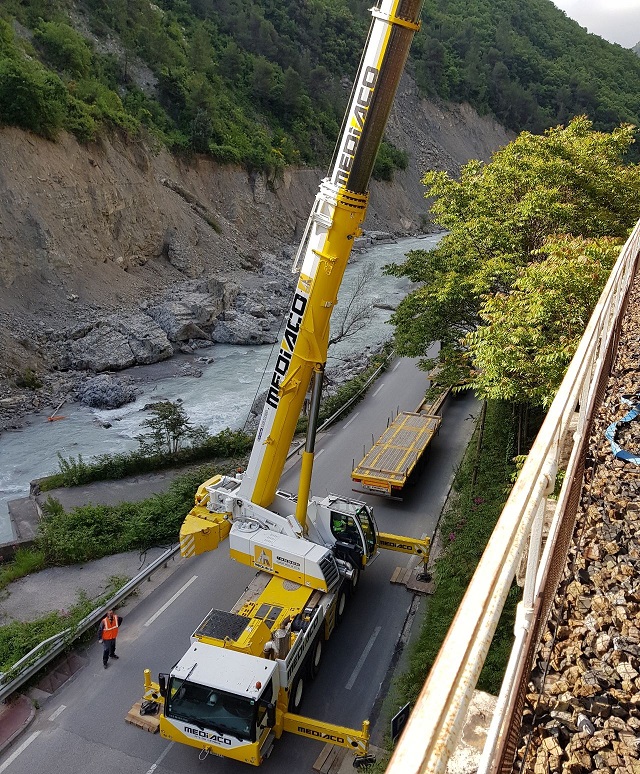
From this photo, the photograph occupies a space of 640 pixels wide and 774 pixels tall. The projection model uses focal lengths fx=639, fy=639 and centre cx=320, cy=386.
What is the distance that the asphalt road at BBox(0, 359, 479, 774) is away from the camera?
9.77 meters

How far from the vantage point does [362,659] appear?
1201cm

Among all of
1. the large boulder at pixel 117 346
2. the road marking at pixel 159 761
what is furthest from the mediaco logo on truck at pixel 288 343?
the large boulder at pixel 117 346

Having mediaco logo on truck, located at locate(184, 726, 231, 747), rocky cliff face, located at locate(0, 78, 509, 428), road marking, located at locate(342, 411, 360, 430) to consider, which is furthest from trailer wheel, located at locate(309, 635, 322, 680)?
rocky cliff face, located at locate(0, 78, 509, 428)

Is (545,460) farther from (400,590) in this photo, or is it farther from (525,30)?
(525,30)

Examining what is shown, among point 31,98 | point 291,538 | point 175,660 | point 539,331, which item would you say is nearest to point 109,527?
point 175,660

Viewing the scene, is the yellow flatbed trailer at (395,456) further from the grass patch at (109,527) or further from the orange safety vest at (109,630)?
the orange safety vest at (109,630)

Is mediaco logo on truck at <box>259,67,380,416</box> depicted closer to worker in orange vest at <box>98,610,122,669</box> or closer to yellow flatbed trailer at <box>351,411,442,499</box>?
worker in orange vest at <box>98,610,122,669</box>

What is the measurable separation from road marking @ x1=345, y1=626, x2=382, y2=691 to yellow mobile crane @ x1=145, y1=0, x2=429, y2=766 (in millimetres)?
694

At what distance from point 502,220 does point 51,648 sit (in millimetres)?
15166

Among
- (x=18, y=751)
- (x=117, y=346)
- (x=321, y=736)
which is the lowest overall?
(x=18, y=751)

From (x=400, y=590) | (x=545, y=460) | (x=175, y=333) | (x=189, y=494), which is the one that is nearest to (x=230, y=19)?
(x=175, y=333)

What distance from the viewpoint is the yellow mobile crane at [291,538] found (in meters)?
9.02

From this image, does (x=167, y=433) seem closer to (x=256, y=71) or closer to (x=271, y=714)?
(x=271, y=714)

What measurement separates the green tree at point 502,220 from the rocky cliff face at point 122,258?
15974 mm
